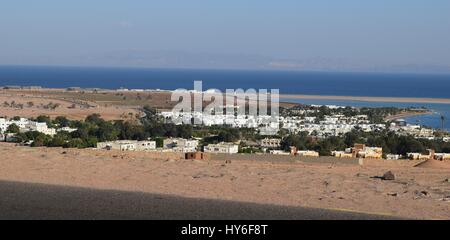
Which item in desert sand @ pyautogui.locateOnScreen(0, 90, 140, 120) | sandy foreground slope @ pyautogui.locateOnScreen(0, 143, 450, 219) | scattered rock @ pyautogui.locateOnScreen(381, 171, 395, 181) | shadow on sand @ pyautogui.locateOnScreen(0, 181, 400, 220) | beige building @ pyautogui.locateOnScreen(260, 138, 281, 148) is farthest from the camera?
desert sand @ pyautogui.locateOnScreen(0, 90, 140, 120)

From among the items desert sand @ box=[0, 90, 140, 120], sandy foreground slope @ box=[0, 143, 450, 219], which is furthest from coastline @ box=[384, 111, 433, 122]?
sandy foreground slope @ box=[0, 143, 450, 219]

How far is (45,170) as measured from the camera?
15.9 m

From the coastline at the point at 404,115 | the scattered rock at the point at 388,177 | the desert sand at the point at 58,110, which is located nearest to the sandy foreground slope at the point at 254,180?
the scattered rock at the point at 388,177

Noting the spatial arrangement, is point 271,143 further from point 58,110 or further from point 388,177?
point 58,110

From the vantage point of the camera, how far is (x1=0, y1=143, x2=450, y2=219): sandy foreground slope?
12695 millimetres

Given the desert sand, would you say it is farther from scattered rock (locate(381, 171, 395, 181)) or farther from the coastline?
scattered rock (locate(381, 171, 395, 181))

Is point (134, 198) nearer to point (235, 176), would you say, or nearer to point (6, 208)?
point (6, 208)

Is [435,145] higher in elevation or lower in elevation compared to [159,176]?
lower

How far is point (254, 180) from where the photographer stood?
15.1 m

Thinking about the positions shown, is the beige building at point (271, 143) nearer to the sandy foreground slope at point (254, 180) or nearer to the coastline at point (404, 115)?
the sandy foreground slope at point (254, 180)

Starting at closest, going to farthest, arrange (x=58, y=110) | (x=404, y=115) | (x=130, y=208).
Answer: (x=130, y=208)
(x=58, y=110)
(x=404, y=115)

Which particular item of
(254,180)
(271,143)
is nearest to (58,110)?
(271,143)
